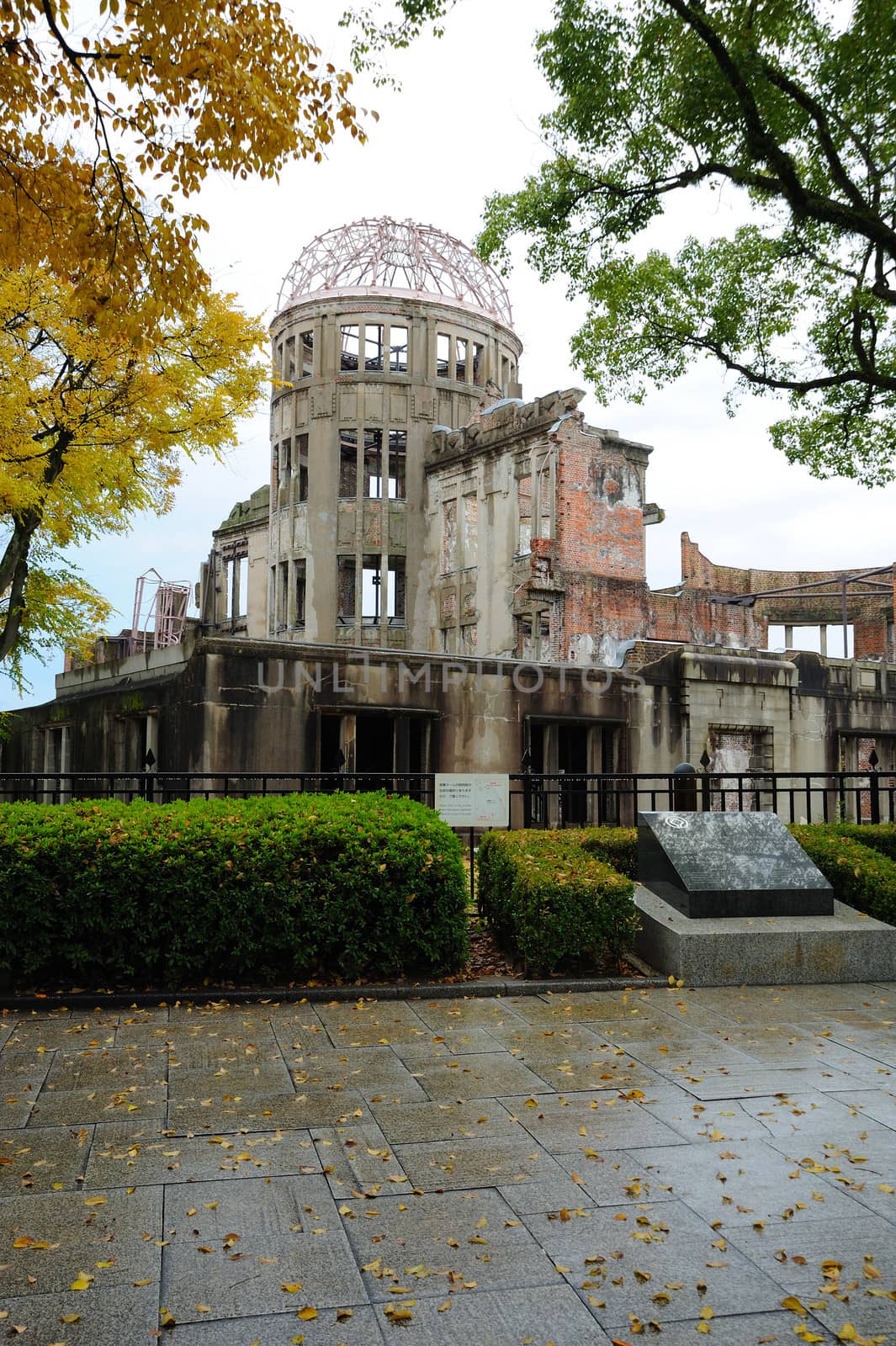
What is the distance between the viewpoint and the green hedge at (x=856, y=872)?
9672 mm

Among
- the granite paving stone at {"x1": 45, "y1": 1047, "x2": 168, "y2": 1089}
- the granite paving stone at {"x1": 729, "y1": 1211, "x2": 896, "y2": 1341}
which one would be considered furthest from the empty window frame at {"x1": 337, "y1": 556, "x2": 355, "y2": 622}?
the granite paving stone at {"x1": 729, "y1": 1211, "x2": 896, "y2": 1341}

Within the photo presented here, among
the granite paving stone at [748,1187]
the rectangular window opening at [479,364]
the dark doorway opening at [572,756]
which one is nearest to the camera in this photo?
the granite paving stone at [748,1187]

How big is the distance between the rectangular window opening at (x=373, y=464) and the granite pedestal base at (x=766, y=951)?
3137cm

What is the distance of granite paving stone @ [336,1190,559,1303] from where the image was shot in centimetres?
363

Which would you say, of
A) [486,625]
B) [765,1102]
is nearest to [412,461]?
[486,625]

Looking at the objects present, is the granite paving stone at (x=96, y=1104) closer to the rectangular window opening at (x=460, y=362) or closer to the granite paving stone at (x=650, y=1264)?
the granite paving stone at (x=650, y=1264)

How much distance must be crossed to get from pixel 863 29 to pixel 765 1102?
1267 cm

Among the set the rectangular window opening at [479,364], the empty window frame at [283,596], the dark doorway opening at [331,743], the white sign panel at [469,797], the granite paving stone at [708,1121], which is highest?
the rectangular window opening at [479,364]

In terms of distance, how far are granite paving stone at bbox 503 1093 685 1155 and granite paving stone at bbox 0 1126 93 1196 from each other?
207 centimetres

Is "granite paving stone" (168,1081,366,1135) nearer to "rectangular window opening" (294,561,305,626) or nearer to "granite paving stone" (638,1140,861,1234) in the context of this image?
"granite paving stone" (638,1140,861,1234)

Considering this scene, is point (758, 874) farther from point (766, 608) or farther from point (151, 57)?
point (766, 608)

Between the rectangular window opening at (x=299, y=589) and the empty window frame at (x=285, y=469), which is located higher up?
the empty window frame at (x=285, y=469)

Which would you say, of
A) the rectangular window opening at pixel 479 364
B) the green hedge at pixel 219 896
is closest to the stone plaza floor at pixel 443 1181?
the green hedge at pixel 219 896

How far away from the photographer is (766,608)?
48.4 m
